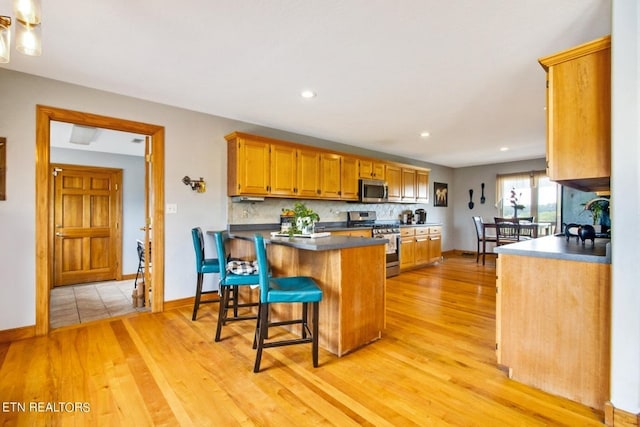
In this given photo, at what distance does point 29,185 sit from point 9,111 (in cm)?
67

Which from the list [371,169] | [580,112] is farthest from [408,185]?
[580,112]

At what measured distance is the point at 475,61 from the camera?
8.11 feet

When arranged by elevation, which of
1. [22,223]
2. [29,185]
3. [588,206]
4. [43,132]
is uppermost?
[43,132]

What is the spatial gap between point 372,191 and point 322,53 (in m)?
3.36

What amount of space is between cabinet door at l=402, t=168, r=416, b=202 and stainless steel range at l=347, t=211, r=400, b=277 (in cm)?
99

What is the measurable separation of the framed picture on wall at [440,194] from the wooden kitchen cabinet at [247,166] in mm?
5259

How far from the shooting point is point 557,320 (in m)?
1.82

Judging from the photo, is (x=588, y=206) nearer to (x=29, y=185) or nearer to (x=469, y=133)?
(x=469, y=133)

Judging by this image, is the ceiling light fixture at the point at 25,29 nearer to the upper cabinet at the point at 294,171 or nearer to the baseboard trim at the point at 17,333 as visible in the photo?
the upper cabinet at the point at 294,171

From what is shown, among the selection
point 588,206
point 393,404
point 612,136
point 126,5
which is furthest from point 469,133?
point 126,5

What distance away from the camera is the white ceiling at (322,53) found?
72.9 inches

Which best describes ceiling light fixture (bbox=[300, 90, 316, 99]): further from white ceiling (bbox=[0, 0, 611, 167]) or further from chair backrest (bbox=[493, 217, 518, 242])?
chair backrest (bbox=[493, 217, 518, 242])

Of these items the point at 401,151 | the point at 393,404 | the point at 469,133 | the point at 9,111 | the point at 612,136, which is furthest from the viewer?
the point at 401,151

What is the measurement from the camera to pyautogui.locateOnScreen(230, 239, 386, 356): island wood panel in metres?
2.34
